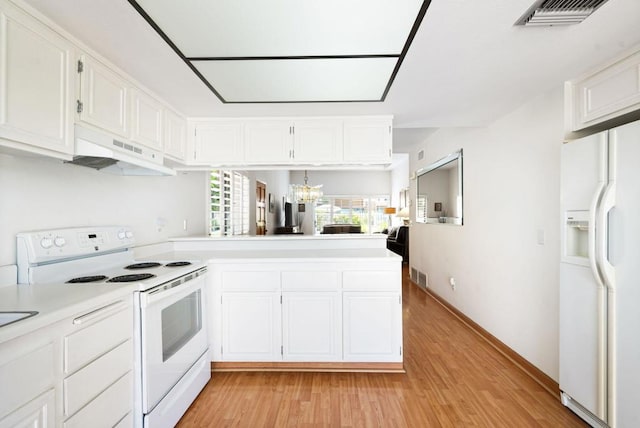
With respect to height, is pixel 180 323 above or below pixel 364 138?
A: below

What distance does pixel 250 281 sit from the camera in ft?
8.49

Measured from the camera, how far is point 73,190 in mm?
1959

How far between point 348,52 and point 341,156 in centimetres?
119

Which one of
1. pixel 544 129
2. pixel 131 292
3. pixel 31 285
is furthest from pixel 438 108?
pixel 31 285

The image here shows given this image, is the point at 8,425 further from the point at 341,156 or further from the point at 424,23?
the point at 341,156

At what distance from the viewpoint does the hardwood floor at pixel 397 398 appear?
2.00 metres

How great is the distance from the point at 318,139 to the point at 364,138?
434 mm

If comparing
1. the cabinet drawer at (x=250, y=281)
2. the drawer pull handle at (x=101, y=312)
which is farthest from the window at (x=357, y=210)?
the drawer pull handle at (x=101, y=312)

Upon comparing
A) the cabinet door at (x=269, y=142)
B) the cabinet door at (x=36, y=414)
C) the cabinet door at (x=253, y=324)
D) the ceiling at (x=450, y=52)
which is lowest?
the cabinet door at (x=253, y=324)

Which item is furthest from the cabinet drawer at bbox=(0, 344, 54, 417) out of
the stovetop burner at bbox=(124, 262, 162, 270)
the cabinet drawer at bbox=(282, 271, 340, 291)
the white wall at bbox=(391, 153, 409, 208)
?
the white wall at bbox=(391, 153, 409, 208)

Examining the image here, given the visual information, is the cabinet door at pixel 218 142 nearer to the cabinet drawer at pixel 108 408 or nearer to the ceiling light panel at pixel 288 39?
the ceiling light panel at pixel 288 39

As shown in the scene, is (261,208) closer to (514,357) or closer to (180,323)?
(180,323)

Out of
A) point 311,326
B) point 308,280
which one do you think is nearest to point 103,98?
point 308,280

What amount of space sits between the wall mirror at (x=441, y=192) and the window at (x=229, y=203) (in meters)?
3.03
